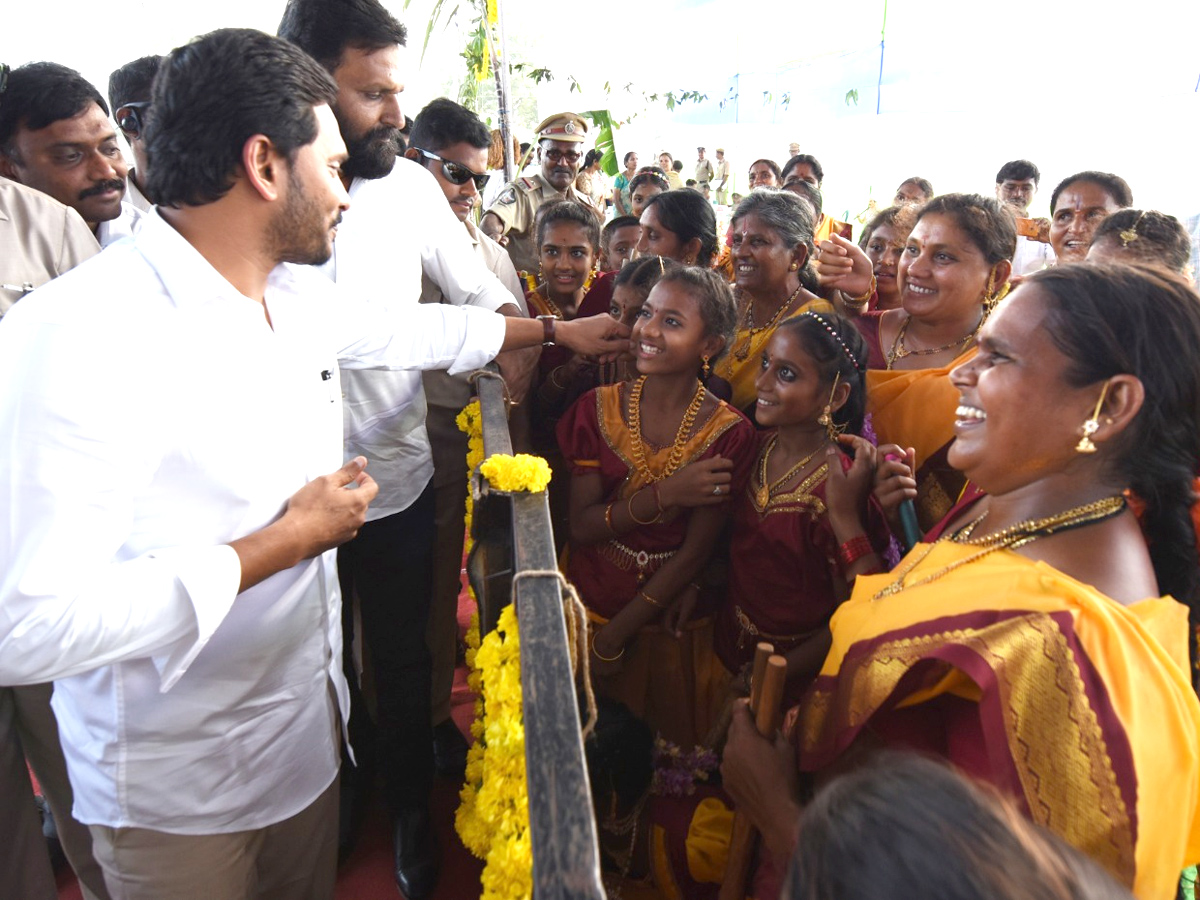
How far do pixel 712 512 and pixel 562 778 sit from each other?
1648 mm

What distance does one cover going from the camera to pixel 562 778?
0.90 m

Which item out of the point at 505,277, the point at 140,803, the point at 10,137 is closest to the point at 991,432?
the point at 140,803

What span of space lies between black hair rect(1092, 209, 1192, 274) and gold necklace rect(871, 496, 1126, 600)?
1.71 m

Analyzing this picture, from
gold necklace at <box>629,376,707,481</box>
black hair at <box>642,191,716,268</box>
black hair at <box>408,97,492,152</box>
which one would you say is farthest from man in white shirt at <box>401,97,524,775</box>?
black hair at <box>642,191,716,268</box>

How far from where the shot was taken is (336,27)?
224 cm

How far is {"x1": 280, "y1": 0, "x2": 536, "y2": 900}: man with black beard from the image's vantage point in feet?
7.66

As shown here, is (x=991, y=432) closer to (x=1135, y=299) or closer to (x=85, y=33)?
(x=1135, y=299)

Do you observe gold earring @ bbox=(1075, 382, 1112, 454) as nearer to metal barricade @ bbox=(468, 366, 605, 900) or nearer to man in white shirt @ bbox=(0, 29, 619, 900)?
metal barricade @ bbox=(468, 366, 605, 900)

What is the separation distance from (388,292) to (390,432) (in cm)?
46

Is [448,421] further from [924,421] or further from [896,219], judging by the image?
[896,219]

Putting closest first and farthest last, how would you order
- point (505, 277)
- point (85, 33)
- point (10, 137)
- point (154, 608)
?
point (154, 608) → point (10, 137) → point (505, 277) → point (85, 33)

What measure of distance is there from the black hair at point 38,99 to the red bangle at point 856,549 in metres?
2.74

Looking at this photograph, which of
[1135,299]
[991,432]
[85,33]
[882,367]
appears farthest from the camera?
[85,33]

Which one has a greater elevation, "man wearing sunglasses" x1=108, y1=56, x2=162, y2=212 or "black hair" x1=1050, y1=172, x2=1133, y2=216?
"man wearing sunglasses" x1=108, y1=56, x2=162, y2=212
